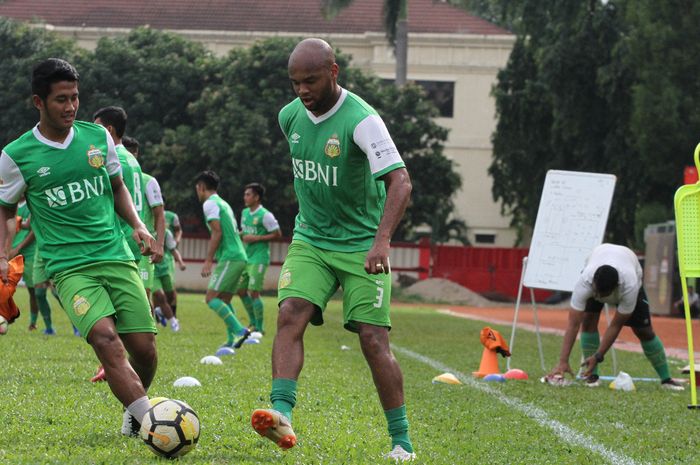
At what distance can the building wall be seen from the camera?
52.7 meters

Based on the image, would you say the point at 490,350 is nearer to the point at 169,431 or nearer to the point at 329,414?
the point at 329,414

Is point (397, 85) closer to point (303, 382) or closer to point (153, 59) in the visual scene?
point (153, 59)

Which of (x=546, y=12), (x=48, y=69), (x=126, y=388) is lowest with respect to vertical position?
(x=126, y=388)

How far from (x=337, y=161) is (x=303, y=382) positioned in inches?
191

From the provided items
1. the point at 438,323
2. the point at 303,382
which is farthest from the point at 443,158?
the point at 303,382

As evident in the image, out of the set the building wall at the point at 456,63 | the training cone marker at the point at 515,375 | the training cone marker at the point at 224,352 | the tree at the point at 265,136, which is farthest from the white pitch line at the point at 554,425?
the building wall at the point at 456,63

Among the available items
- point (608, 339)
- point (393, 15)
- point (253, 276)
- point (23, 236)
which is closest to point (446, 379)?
point (608, 339)

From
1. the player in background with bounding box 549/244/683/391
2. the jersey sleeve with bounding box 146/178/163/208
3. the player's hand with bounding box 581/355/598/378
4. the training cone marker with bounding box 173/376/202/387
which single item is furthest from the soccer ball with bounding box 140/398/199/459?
the player's hand with bounding box 581/355/598/378

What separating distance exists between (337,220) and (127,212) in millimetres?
1364

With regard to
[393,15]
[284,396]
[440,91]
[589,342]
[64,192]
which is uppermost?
[393,15]

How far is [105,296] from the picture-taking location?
6598 mm

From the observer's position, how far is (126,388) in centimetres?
644

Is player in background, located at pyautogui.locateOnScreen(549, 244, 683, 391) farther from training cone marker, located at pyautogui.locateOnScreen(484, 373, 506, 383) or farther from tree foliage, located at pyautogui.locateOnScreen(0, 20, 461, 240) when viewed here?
tree foliage, located at pyautogui.locateOnScreen(0, 20, 461, 240)

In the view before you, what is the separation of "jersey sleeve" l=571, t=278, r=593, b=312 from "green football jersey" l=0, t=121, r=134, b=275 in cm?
618
